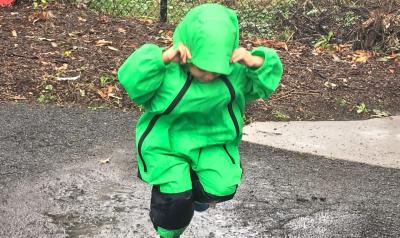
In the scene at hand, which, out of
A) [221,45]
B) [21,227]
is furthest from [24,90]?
[221,45]

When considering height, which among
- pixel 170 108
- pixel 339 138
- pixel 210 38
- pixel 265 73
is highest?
pixel 210 38

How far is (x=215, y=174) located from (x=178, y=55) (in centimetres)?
56

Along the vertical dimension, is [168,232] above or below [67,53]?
above

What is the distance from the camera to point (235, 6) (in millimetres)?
9164

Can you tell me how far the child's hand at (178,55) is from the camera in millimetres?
2309

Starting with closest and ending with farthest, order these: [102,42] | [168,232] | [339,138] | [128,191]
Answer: [168,232]
[128,191]
[339,138]
[102,42]

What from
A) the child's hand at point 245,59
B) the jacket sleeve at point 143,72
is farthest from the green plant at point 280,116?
the jacket sleeve at point 143,72

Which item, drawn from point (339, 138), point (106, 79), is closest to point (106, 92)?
point (106, 79)

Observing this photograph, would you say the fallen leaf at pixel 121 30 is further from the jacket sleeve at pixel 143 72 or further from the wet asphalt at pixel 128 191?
the jacket sleeve at pixel 143 72

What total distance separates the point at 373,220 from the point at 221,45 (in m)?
1.88

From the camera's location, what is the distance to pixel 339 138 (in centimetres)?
491

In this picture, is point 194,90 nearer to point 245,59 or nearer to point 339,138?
point 245,59

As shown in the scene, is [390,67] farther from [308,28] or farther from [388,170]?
[388,170]

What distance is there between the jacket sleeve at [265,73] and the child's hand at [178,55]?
11.1 inches
